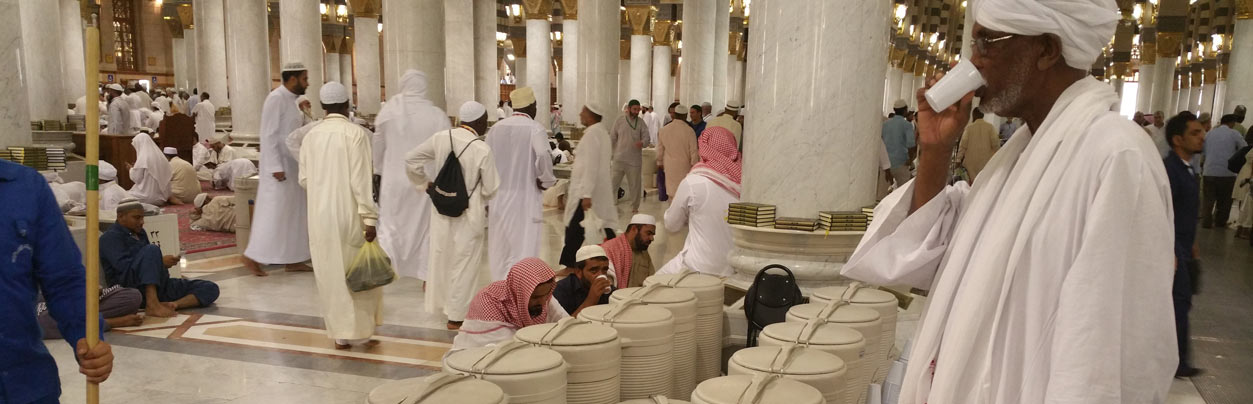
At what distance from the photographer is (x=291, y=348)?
14.6 feet

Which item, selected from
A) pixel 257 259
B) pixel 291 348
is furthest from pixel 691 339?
pixel 257 259

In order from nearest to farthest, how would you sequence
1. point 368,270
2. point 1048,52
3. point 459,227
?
1. point 1048,52
2. point 368,270
3. point 459,227

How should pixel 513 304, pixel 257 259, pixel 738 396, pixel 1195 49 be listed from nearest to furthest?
pixel 738 396, pixel 513 304, pixel 257 259, pixel 1195 49

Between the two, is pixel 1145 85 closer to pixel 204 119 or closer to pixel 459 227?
pixel 204 119

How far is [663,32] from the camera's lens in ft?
69.7

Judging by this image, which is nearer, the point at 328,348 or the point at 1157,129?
the point at 328,348

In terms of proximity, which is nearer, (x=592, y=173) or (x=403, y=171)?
(x=403, y=171)

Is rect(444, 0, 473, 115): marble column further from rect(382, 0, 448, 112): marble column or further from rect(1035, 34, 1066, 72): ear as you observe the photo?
rect(1035, 34, 1066, 72): ear

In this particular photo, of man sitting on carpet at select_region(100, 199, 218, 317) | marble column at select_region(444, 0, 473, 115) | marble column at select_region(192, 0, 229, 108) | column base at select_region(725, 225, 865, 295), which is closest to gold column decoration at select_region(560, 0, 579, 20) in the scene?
marble column at select_region(444, 0, 473, 115)

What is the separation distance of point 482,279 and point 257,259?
1573 mm

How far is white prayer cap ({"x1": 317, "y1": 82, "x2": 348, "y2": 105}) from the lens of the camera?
4598 millimetres

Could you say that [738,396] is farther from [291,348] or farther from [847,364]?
[291,348]

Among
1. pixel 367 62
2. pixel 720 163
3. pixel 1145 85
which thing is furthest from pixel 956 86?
pixel 1145 85

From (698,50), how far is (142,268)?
12.9 m
